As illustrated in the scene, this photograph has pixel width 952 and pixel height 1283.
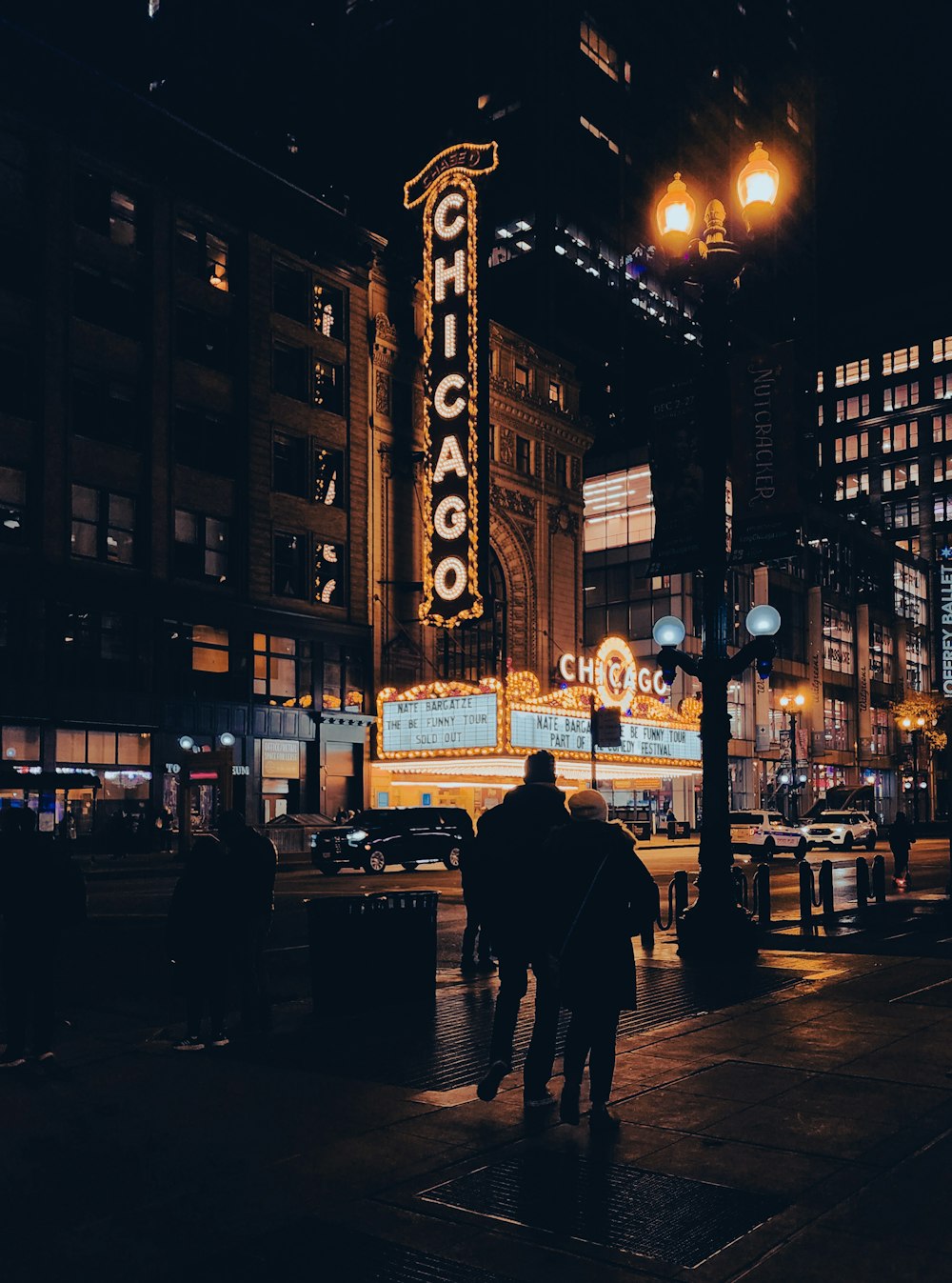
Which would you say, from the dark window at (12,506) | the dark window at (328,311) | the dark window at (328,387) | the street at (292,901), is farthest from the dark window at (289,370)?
the street at (292,901)

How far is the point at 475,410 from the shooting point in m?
48.1

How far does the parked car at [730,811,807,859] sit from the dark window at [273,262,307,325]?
2685 centimetres

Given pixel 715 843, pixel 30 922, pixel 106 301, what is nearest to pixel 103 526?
pixel 106 301

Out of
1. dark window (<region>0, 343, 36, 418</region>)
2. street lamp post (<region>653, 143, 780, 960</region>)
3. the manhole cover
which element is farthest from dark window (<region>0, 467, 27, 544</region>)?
the manhole cover

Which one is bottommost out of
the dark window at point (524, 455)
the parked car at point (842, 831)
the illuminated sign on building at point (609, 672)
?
the parked car at point (842, 831)

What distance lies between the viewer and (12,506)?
3878 cm

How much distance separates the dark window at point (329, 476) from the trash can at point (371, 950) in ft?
128

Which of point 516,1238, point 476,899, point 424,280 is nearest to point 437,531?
point 424,280

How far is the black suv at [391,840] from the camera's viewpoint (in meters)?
34.9

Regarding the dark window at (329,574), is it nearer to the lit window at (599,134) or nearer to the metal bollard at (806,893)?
the metal bollard at (806,893)

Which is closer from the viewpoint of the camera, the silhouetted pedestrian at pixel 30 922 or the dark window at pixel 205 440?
the silhouetted pedestrian at pixel 30 922

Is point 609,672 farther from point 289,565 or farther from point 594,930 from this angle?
point 594,930

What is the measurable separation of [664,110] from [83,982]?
106m

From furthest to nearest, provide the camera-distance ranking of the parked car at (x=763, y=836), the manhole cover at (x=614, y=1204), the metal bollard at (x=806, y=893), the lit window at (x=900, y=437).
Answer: the lit window at (x=900, y=437)
the parked car at (x=763, y=836)
the metal bollard at (x=806, y=893)
the manhole cover at (x=614, y=1204)
